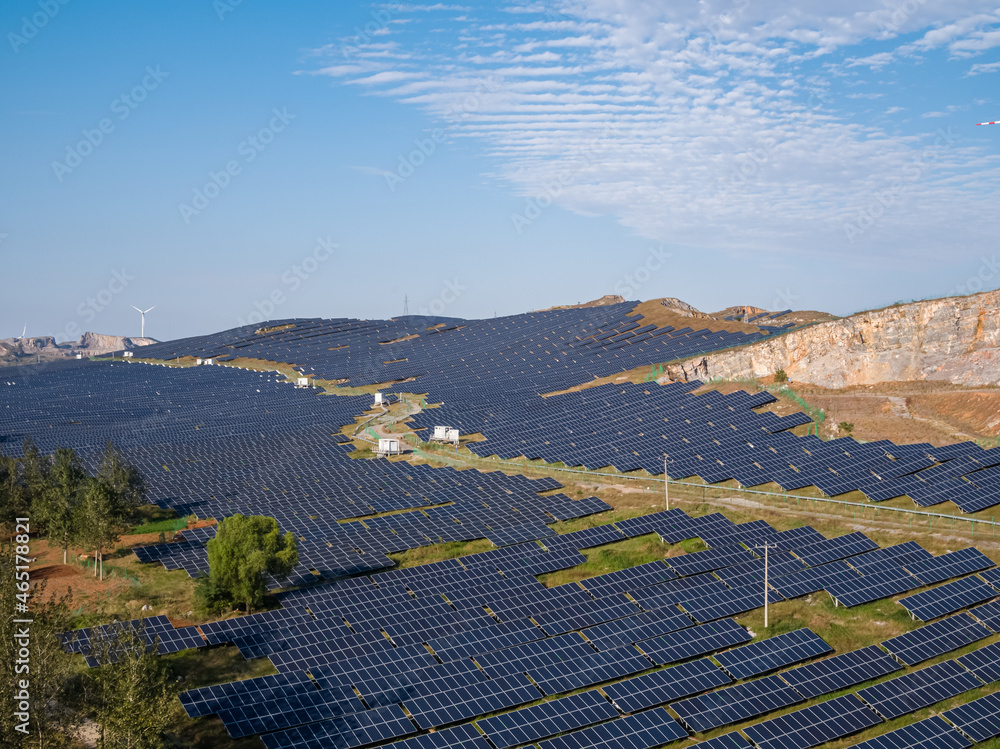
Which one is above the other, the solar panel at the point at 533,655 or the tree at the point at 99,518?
the tree at the point at 99,518

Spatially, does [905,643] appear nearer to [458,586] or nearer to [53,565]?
[458,586]

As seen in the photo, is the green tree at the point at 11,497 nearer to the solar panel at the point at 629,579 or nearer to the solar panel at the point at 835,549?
the solar panel at the point at 629,579

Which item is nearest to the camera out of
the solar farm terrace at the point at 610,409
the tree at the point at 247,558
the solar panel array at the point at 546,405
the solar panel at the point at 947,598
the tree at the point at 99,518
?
the solar panel at the point at 947,598

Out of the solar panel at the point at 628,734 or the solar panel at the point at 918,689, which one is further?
the solar panel at the point at 918,689

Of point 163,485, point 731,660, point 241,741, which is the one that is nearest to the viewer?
point 241,741

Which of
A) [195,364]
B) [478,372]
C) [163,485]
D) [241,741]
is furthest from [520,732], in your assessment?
[195,364]

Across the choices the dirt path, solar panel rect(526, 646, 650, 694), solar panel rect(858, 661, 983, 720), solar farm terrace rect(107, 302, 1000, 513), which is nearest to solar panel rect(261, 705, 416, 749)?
solar panel rect(526, 646, 650, 694)

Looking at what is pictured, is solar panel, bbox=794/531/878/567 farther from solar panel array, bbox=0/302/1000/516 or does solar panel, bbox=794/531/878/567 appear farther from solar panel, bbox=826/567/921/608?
solar panel array, bbox=0/302/1000/516

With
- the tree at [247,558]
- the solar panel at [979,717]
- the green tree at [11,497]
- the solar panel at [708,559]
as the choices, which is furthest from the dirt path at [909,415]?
the green tree at [11,497]
